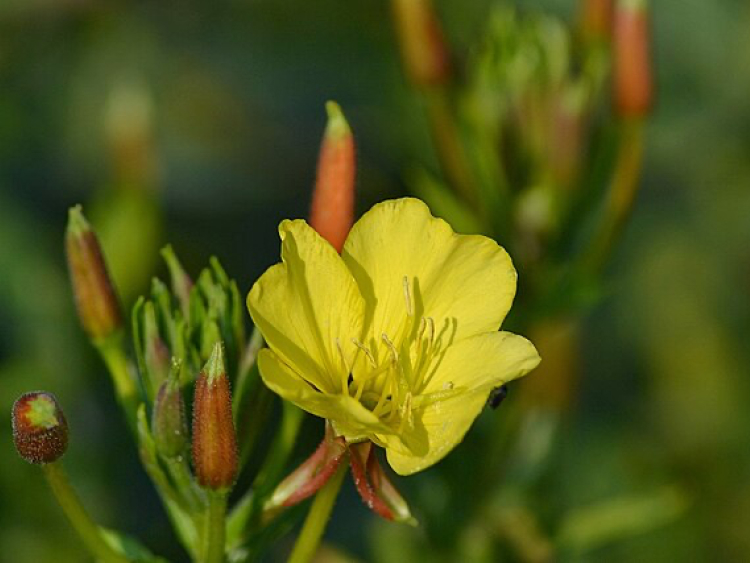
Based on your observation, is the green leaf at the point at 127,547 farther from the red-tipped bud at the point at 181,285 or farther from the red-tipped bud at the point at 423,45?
the red-tipped bud at the point at 423,45

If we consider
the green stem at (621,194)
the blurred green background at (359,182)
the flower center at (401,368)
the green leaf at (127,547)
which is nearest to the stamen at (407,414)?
the flower center at (401,368)

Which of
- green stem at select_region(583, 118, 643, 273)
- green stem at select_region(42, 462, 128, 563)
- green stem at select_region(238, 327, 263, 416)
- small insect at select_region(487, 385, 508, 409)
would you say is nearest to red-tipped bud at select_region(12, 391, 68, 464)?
green stem at select_region(42, 462, 128, 563)

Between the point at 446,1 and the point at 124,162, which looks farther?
the point at 446,1

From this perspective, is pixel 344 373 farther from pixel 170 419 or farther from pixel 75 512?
pixel 75 512

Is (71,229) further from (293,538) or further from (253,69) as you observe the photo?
(253,69)

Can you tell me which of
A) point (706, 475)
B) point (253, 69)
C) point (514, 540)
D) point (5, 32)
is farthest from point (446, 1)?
point (514, 540)

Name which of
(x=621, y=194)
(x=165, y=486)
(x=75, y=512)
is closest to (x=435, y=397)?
(x=165, y=486)
